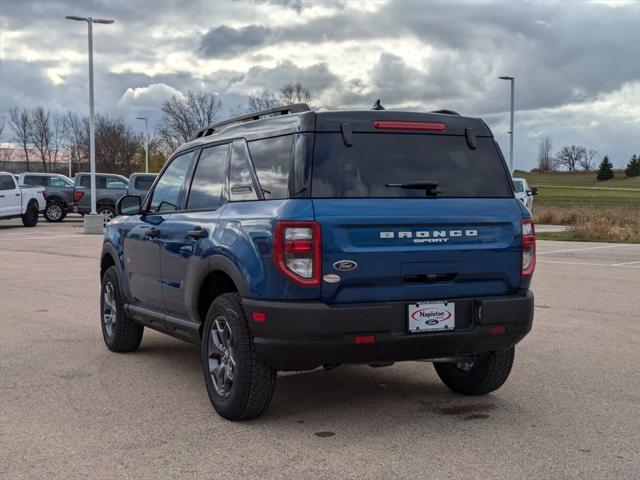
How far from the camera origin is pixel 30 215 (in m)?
29.3

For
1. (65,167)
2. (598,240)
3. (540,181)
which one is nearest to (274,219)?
(598,240)

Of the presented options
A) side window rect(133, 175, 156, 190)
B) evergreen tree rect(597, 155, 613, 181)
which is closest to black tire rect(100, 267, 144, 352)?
side window rect(133, 175, 156, 190)

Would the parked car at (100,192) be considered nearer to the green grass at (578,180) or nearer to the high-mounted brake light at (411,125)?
the high-mounted brake light at (411,125)

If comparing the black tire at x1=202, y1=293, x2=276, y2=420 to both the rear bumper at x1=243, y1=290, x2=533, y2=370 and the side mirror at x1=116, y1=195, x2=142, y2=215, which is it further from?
the side mirror at x1=116, y1=195, x2=142, y2=215

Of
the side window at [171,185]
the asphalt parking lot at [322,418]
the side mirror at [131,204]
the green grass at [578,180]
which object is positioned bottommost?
the asphalt parking lot at [322,418]

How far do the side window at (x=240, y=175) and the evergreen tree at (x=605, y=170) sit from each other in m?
127

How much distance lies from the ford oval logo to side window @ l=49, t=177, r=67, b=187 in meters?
31.4

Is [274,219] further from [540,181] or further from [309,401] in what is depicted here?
[540,181]

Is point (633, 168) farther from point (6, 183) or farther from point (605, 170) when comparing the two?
point (6, 183)

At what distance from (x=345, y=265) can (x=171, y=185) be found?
2.40m

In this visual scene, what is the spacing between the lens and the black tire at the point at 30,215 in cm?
2917

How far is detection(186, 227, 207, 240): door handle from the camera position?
5.50 meters

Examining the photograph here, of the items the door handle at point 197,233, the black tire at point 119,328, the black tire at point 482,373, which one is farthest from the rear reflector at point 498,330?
the black tire at point 119,328

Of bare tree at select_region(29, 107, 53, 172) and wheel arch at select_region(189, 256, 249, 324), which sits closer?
wheel arch at select_region(189, 256, 249, 324)
